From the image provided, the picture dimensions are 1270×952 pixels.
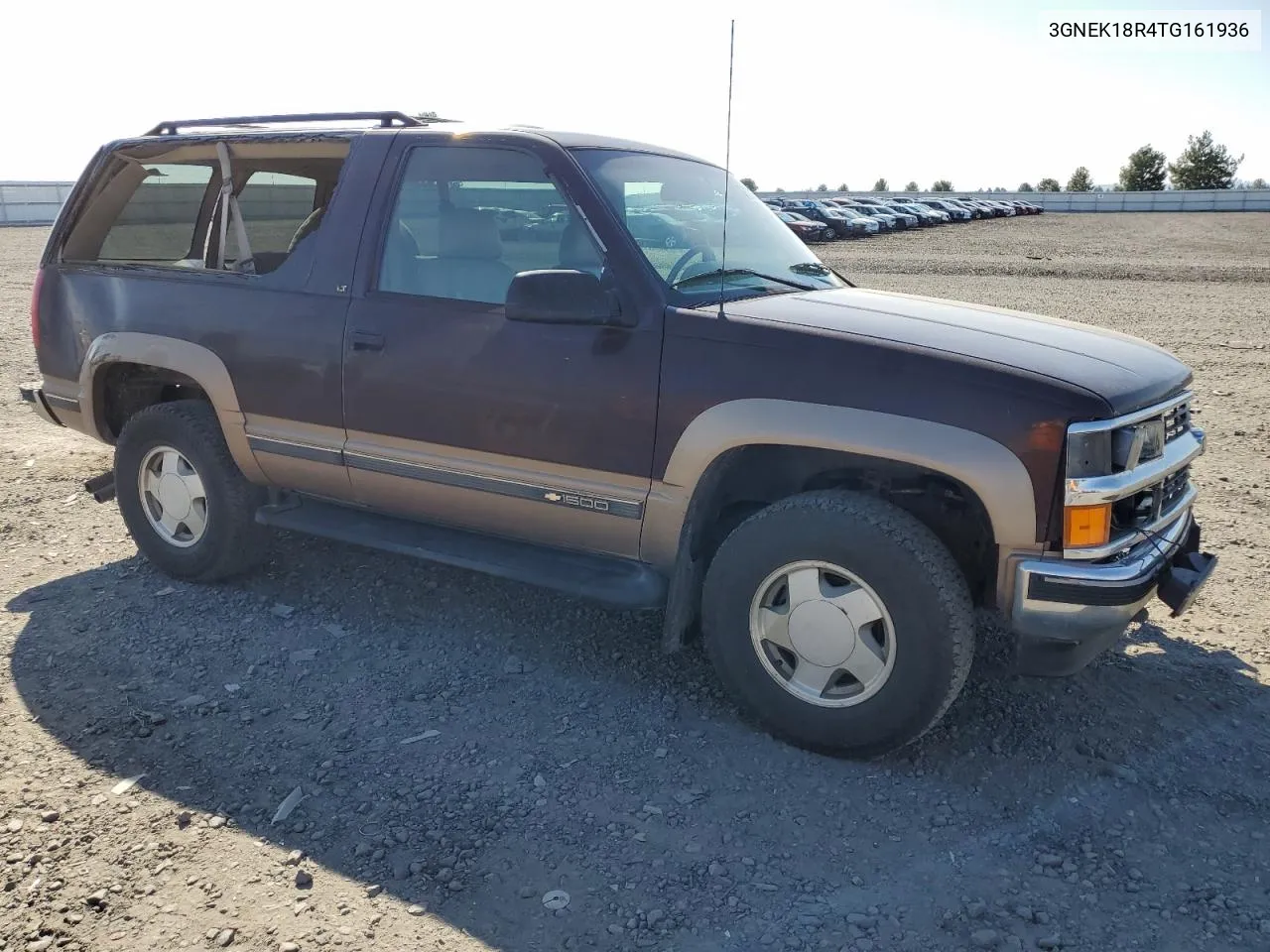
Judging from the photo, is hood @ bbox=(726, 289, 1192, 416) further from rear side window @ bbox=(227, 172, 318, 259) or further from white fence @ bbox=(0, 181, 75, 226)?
white fence @ bbox=(0, 181, 75, 226)

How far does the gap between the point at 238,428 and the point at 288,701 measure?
131 centimetres

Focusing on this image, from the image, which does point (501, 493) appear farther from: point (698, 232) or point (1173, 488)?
point (1173, 488)

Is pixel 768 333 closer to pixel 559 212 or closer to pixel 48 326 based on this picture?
pixel 559 212

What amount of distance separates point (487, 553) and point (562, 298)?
1.10m

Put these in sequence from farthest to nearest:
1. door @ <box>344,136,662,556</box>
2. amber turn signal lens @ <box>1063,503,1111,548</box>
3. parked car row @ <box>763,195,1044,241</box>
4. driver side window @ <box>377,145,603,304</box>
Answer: parked car row @ <box>763,195,1044,241</box> → driver side window @ <box>377,145,603,304</box> → door @ <box>344,136,662,556</box> → amber turn signal lens @ <box>1063,503,1111,548</box>

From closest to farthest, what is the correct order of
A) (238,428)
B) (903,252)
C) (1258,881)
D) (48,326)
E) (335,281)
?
(1258,881) < (335,281) < (238,428) < (48,326) < (903,252)

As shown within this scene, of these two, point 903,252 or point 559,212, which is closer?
point 559,212

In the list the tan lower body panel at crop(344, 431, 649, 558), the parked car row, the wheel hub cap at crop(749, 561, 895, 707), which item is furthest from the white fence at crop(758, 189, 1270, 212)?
the wheel hub cap at crop(749, 561, 895, 707)

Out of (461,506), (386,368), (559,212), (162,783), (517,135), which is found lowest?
(162,783)

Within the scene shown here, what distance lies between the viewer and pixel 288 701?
3.94 m

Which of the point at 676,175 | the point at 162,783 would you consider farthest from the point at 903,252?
the point at 162,783

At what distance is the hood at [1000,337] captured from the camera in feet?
10.6

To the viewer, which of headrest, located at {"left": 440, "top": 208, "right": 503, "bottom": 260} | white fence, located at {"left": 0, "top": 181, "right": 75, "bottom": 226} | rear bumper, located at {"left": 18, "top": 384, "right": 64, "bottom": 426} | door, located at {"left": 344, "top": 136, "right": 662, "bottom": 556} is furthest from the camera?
white fence, located at {"left": 0, "top": 181, "right": 75, "bottom": 226}

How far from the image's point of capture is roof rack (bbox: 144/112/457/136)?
446 centimetres
